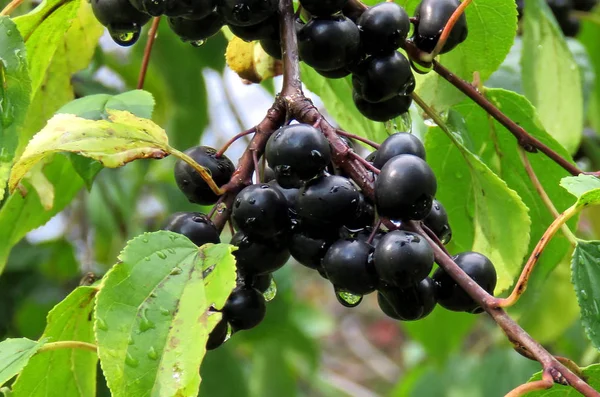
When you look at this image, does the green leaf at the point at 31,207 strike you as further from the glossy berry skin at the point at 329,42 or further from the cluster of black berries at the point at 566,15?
the cluster of black berries at the point at 566,15

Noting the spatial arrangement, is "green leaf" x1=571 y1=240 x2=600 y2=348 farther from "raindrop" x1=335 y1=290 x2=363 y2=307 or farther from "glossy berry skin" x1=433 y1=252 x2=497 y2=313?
"raindrop" x1=335 y1=290 x2=363 y2=307

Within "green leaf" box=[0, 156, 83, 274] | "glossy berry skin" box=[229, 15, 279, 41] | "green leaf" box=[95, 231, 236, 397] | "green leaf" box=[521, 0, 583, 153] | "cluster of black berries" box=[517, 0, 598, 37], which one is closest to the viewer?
"green leaf" box=[95, 231, 236, 397]

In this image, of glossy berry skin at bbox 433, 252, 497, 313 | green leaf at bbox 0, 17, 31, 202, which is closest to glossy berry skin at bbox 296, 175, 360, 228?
glossy berry skin at bbox 433, 252, 497, 313

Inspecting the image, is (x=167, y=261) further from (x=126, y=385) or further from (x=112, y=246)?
(x=112, y=246)

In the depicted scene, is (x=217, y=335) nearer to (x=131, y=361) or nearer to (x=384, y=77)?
(x=131, y=361)

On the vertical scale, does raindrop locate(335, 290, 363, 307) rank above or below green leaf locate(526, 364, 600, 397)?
above

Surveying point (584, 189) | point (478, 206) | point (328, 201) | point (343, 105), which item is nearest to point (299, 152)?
point (328, 201)

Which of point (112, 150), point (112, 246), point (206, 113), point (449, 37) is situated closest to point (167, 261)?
point (112, 150)
